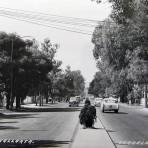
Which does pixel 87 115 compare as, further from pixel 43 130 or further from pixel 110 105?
pixel 110 105

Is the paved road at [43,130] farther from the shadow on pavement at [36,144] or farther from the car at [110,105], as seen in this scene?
the car at [110,105]

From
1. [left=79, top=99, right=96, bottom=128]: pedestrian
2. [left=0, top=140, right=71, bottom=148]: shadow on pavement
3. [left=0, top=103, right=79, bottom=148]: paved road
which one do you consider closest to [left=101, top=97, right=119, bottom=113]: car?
[left=0, top=103, right=79, bottom=148]: paved road

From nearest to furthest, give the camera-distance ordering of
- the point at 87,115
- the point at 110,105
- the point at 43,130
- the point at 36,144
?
the point at 36,144, the point at 87,115, the point at 43,130, the point at 110,105

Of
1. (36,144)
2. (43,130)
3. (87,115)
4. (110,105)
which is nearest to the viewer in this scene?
(36,144)

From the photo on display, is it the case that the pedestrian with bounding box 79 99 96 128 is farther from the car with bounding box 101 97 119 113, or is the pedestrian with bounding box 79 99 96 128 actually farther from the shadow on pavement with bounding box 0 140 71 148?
the car with bounding box 101 97 119 113

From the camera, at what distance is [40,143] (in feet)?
72.1

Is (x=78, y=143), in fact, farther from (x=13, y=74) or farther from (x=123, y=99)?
(x=123, y=99)

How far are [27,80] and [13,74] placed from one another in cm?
368

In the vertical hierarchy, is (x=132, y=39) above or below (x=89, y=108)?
above

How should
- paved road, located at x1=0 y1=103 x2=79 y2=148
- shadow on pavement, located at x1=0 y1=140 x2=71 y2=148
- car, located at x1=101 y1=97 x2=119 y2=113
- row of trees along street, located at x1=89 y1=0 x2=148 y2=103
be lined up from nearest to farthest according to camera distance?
shadow on pavement, located at x1=0 y1=140 x2=71 y2=148 → paved road, located at x1=0 y1=103 x2=79 y2=148 → row of trees along street, located at x1=89 y1=0 x2=148 y2=103 → car, located at x1=101 y1=97 x2=119 y2=113

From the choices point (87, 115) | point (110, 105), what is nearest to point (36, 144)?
point (87, 115)

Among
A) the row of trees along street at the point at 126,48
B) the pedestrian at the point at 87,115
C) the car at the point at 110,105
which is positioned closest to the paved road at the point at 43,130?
the pedestrian at the point at 87,115

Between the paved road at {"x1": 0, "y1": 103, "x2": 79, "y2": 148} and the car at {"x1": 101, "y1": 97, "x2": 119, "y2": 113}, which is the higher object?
the car at {"x1": 101, "y1": 97, "x2": 119, "y2": 113}

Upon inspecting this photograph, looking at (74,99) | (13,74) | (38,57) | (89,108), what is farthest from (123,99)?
(89,108)
